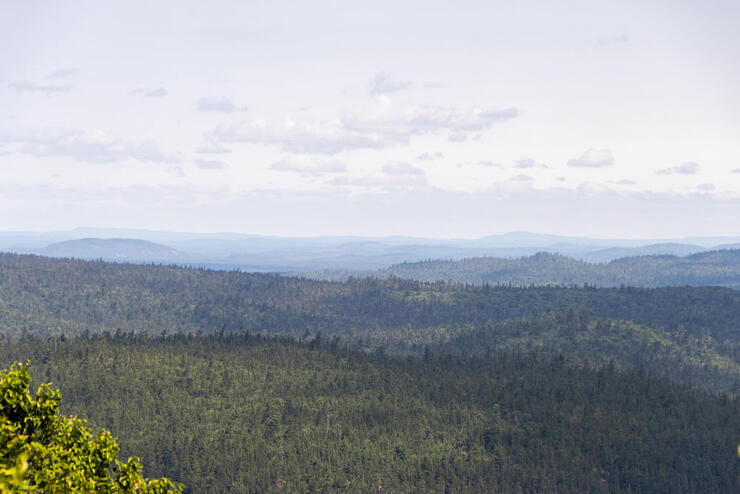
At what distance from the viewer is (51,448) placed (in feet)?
104

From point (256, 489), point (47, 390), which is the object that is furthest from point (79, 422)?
point (256, 489)

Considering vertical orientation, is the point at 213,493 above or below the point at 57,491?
below

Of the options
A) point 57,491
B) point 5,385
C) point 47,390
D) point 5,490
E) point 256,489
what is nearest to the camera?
point 5,490

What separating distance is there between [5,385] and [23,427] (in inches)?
120

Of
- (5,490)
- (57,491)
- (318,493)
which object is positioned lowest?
(318,493)

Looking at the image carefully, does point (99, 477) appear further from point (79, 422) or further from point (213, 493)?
point (213, 493)

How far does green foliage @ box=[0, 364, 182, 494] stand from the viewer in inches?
1139

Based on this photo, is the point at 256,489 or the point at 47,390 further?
the point at 256,489

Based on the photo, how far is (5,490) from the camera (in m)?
20.1

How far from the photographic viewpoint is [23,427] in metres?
33.7

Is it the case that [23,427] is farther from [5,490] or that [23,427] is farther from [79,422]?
[5,490]

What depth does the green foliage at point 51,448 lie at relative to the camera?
28.9 meters

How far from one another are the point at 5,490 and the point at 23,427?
49.9 ft

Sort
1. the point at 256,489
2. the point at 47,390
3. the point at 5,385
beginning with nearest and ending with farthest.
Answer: the point at 5,385, the point at 47,390, the point at 256,489
